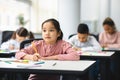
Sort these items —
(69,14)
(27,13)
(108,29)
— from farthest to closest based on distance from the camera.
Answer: (27,13) < (69,14) < (108,29)

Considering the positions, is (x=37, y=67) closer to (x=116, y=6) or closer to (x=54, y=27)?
(x=54, y=27)

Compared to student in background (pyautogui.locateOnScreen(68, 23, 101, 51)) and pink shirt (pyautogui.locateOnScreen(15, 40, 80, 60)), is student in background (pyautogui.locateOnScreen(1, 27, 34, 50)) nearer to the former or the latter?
student in background (pyautogui.locateOnScreen(68, 23, 101, 51))

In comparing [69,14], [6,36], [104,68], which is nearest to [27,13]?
[69,14]

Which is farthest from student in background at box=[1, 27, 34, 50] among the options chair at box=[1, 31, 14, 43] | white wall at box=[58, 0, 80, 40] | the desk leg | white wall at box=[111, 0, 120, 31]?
white wall at box=[111, 0, 120, 31]

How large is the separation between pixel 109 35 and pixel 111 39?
0.30 ft

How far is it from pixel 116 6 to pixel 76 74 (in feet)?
20.1

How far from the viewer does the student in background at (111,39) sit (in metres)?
6.00

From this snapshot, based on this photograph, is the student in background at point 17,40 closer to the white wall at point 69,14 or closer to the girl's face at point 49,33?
the white wall at point 69,14

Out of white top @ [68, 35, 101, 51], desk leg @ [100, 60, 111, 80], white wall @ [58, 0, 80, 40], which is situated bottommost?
desk leg @ [100, 60, 111, 80]

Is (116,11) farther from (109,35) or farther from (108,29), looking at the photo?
(108,29)

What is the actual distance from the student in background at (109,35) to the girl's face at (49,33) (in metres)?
2.79

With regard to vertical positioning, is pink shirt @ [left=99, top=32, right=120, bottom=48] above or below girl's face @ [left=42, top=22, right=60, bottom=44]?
below

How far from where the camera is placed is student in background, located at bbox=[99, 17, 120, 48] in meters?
6.28

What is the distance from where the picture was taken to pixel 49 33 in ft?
11.8
